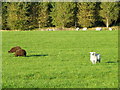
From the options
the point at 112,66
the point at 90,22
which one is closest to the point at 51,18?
the point at 90,22

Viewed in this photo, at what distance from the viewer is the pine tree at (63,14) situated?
10062 cm

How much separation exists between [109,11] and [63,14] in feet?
45.4

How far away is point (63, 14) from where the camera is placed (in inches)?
4006

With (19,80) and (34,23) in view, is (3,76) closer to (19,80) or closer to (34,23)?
(19,80)

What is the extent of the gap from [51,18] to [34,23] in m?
5.47

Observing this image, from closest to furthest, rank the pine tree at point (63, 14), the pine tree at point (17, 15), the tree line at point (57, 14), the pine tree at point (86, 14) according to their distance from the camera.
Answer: the pine tree at point (17, 15), the tree line at point (57, 14), the pine tree at point (86, 14), the pine tree at point (63, 14)

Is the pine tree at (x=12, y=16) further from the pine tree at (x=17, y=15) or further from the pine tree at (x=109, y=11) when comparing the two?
the pine tree at (x=109, y=11)

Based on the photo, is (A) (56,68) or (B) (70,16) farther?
(B) (70,16)

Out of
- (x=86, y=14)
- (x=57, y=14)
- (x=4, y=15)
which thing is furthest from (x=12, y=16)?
(x=86, y=14)

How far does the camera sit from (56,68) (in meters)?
17.8

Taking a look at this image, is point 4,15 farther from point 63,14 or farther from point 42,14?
point 63,14

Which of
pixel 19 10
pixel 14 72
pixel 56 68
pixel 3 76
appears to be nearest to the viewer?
pixel 3 76

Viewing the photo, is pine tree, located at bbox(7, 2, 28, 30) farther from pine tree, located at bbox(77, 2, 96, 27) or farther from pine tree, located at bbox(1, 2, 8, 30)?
pine tree, located at bbox(77, 2, 96, 27)

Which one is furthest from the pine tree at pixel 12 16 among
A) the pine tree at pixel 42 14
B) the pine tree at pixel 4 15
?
the pine tree at pixel 42 14
